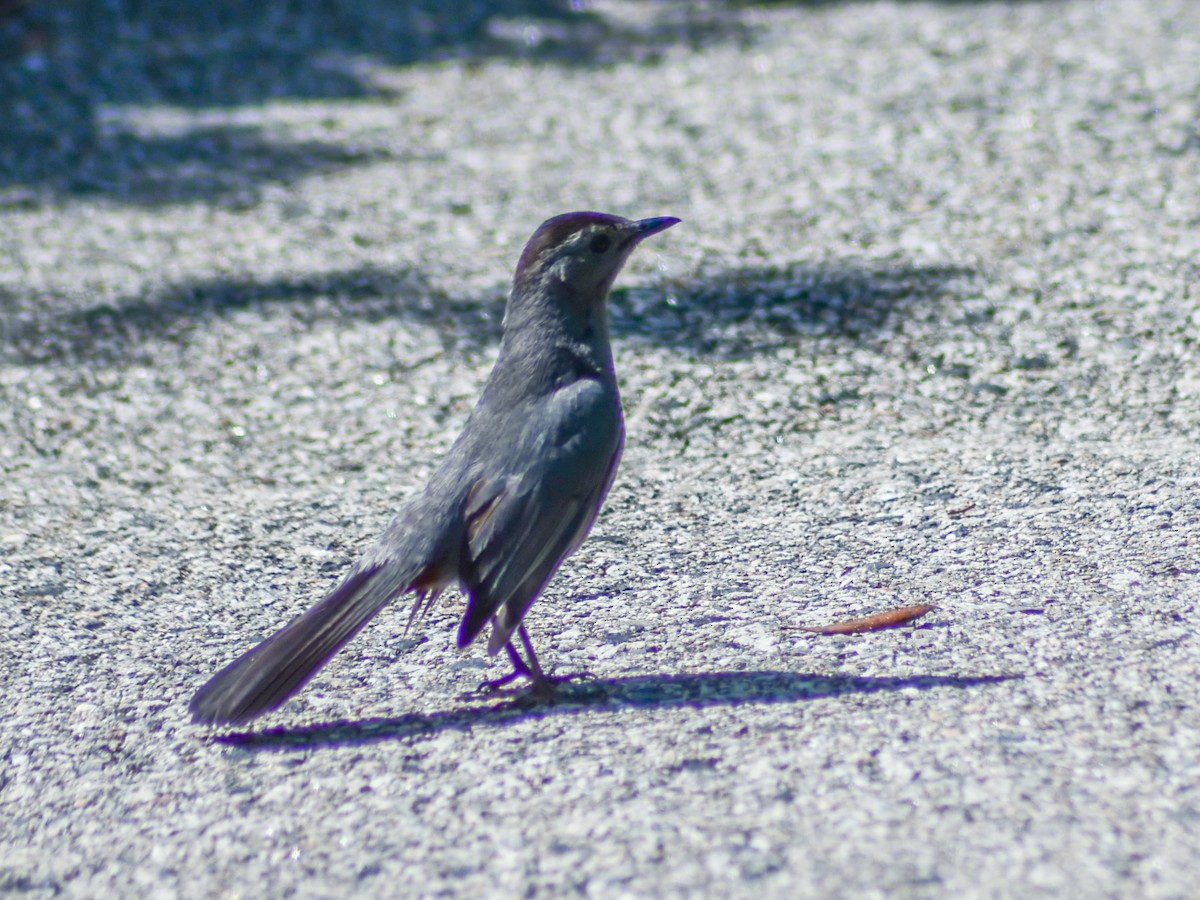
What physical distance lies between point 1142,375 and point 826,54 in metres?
4.69

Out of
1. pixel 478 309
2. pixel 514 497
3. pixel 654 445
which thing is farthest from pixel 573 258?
pixel 478 309

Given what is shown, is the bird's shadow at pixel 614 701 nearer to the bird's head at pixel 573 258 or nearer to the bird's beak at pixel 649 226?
the bird's head at pixel 573 258

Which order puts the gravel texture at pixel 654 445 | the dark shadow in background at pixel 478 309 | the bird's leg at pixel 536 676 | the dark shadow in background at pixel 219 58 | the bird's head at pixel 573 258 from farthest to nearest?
the dark shadow in background at pixel 219 58 < the dark shadow in background at pixel 478 309 < the bird's head at pixel 573 258 < the bird's leg at pixel 536 676 < the gravel texture at pixel 654 445

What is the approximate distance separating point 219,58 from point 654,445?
631cm

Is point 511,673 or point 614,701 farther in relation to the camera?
point 511,673

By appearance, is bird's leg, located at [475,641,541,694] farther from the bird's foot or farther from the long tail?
the long tail

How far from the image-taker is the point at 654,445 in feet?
15.8

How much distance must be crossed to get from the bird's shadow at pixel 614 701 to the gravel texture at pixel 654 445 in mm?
14

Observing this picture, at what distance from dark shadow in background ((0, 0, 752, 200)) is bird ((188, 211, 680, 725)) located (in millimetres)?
4360

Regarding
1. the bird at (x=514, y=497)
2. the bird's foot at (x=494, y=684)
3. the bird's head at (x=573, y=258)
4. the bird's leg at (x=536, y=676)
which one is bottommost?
the bird's foot at (x=494, y=684)

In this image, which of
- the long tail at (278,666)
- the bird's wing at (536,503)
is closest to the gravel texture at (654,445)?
the long tail at (278,666)

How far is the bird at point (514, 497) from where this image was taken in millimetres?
2988

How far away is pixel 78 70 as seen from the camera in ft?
30.3

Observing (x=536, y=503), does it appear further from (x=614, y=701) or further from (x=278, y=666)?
(x=278, y=666)
